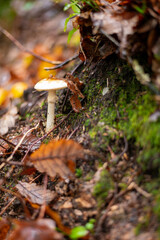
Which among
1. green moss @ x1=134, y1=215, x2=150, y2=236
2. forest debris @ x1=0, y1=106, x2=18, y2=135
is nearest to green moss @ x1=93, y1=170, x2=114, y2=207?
green moss @ x1=134, y1=215, x2=150, y2=236

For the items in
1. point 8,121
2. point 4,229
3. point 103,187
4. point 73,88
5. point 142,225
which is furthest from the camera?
point 8,121

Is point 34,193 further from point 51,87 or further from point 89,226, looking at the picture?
point 51,87

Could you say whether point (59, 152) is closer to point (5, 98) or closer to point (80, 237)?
point (80, 237)

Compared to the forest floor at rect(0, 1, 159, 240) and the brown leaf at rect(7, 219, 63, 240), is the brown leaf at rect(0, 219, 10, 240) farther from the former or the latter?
the brown leaf at rect(7, 219, 63, 240)

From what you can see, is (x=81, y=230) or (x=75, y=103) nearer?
(x=81, y=230)

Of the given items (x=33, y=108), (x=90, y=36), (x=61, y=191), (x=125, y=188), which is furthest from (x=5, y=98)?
(x=125, y=188)

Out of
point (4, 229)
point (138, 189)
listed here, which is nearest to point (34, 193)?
point (4, 229)

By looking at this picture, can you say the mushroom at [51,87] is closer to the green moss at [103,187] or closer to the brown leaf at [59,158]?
the brown leaf at [59,158]

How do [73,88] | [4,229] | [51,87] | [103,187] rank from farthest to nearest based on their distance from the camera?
1. [73,88]
2. [51,87]
3. [4,229]
4. [103,187]
